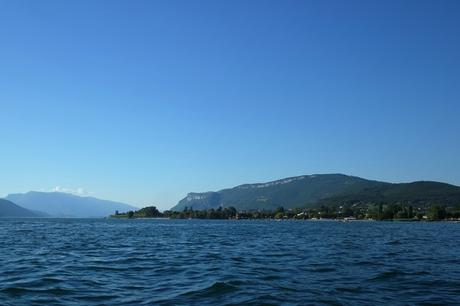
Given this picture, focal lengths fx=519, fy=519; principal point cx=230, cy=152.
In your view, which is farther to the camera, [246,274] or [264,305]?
[246,274]

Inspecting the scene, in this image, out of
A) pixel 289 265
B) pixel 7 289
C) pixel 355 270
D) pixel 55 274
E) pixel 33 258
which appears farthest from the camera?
pixel 33 258

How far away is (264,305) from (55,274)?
593 inches

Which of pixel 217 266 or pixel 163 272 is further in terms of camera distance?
pixel 217 266

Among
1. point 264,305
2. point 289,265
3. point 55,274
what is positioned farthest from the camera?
point 289,265

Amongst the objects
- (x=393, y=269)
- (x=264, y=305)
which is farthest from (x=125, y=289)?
(x=393, y=269)

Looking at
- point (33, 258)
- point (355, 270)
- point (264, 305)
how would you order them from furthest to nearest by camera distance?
point (33, 258)
point (355, 270)
point (264, 305)

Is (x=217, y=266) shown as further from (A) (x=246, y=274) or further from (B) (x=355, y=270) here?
(B) (x=355, y=270)

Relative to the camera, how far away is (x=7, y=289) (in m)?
25.5

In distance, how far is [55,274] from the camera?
31.4m

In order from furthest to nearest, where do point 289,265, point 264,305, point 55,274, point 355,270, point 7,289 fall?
point 289,265 < point 355,270 < point 55,274 < point 7,289 < point 264,305

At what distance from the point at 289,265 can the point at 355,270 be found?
4.95 meters

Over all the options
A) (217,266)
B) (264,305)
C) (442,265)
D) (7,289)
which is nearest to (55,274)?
(7,289)

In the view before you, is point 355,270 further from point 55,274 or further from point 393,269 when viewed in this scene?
point 55,274

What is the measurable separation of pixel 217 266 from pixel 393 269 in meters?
12.3
